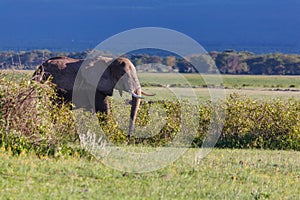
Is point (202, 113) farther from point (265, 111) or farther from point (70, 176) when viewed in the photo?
point (70, 176)

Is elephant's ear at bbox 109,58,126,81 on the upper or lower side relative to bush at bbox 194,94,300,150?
upper

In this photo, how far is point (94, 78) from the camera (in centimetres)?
1800

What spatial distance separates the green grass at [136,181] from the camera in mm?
8250

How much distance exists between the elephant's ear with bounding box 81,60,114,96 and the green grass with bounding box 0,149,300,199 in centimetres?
756

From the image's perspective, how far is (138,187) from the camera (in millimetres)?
8727

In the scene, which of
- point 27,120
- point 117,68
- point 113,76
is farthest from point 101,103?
point 27,120

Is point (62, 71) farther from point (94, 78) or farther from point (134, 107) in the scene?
point (134, 107)

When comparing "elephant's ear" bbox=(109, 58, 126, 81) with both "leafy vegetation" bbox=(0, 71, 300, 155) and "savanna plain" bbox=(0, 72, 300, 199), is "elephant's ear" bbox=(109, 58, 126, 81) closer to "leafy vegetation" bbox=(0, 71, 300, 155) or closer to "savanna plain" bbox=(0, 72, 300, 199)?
"leafy vegetation" bbox=(0, 71, 300, 155)

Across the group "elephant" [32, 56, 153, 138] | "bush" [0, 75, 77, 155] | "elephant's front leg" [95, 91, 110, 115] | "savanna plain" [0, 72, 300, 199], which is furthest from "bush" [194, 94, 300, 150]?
"savanna plain" [0, 72, 300, 199]

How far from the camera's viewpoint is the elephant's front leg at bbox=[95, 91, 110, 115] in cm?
1762

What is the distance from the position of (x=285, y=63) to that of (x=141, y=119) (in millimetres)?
74030

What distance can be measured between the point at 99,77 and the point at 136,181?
919cm

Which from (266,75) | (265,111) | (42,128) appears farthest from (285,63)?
(42,128)

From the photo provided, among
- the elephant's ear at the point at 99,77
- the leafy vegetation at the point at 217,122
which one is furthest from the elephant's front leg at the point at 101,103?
the leafy vegetation at the point at 217,122
